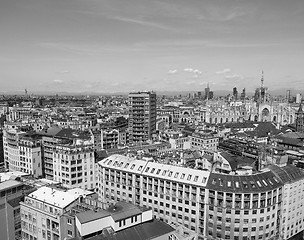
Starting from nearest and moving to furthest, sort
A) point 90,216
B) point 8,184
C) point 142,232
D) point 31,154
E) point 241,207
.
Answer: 1. point 90,216
2. point 142,232
3. point 241,207
4. point 8,184
5. point 31,154

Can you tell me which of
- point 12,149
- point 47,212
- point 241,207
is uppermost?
point 12,149

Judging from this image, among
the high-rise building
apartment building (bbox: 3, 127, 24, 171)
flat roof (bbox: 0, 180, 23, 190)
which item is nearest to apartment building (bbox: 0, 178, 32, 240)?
flat roof (bbox: 0, 180, 23, 190)

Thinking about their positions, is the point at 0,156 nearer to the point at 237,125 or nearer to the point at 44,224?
the point at 44,224

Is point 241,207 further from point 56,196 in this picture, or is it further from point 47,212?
point 47,212

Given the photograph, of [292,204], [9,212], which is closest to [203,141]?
[292,204]

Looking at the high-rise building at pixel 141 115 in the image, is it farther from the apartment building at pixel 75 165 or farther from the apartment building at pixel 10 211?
the apartment building at pixel 10 211

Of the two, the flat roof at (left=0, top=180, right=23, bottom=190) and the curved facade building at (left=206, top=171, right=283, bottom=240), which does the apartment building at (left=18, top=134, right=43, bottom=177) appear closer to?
the flat roof at (left=0, top=180, right=23, bottom=190)

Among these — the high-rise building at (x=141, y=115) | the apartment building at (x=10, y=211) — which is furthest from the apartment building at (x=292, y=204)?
the high-rise building at (x=141, y=115)
